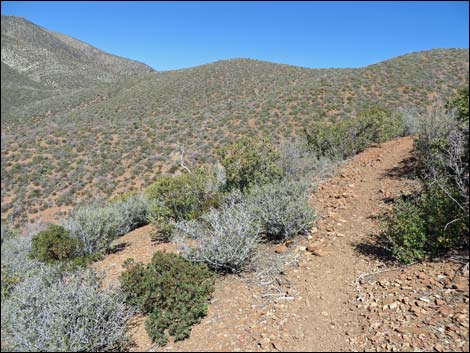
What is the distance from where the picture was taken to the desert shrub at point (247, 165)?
24.5 feet

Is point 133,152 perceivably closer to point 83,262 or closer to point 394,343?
point 83,262

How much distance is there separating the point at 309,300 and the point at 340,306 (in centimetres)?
36

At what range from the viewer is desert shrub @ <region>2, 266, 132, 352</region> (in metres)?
2.93

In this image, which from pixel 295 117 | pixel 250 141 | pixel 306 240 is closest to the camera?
pixel 306 240

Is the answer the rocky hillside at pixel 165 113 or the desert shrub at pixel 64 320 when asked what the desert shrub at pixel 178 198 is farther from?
the rocky hillside at pixel 165 113

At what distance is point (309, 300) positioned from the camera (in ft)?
12.1

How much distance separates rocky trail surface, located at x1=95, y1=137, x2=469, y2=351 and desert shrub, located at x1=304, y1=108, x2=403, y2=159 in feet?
18.6

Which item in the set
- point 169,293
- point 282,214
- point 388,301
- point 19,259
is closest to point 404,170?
point 282,214

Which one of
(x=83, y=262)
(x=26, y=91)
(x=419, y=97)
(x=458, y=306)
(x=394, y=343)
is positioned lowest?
(x=83, y=262)

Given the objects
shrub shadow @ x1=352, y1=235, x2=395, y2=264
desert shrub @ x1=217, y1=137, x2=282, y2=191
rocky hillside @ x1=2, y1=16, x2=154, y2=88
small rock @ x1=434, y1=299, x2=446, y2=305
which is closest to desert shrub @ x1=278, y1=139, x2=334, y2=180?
desert shrub @ x1=217, y1=137, x2=282, y2=191

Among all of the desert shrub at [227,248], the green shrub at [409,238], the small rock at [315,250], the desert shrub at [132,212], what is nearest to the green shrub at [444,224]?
the green shrub at [409,238]

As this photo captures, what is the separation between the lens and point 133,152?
2161 centimetres

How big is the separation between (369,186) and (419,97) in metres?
22.0

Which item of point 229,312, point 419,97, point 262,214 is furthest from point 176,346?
point 419,97
